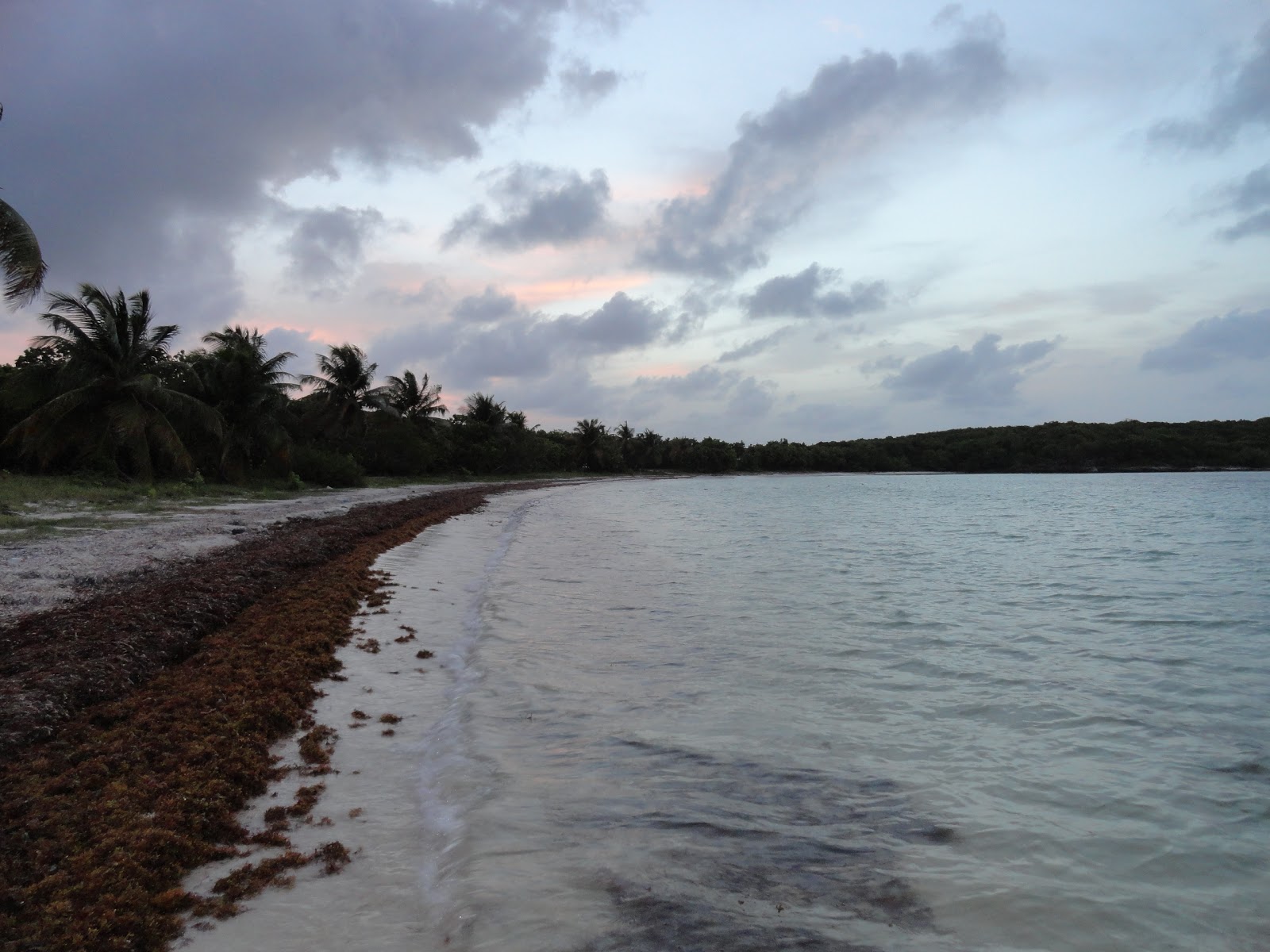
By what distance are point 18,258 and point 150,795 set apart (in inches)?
521

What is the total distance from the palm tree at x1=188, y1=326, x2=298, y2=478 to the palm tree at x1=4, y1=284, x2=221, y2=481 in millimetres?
4265

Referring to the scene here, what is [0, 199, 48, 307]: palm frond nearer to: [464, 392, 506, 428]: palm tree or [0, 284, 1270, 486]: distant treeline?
[0, 284, 1270, 486]: distant treeline

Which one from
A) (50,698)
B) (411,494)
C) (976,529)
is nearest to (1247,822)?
(50,698)

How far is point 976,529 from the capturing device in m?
27.9

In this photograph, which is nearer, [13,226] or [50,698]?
[50,698]

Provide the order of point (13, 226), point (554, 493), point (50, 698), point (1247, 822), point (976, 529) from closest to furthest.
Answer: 1. point (1247, 822)
2. point (50, 698)
3. point (13, 226)
4. point (976, 529)
5. point (554, 493)

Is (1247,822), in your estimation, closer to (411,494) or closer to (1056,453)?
(411,494)

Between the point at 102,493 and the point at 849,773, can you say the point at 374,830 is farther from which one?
the point at 102,493

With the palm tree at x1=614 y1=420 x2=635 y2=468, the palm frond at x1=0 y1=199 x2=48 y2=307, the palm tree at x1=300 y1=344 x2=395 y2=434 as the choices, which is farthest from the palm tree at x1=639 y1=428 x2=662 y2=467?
the palm frond at x1=0 y1=199 x2=48 y2=307

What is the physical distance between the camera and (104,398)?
25.0 m

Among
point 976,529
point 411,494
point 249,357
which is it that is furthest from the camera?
point 411,494

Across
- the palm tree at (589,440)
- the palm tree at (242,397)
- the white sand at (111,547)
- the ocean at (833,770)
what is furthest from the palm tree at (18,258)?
the palm tree at (589,440)

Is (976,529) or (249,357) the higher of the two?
(249,357)

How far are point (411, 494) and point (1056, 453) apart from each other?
377 feet
